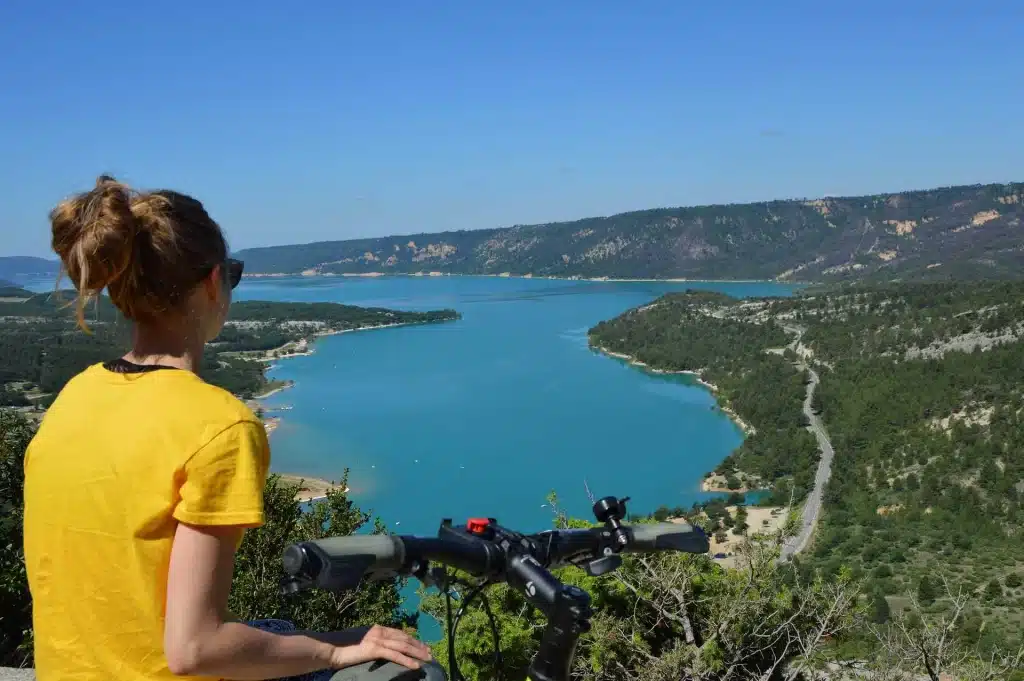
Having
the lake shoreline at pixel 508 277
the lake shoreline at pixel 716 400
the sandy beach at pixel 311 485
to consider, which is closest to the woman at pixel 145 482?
the sandy beach at pixel 311 485

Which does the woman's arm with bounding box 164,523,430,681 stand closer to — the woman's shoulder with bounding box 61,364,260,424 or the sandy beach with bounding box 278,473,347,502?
the woman's shoulder with bounding box 61,364,260,424

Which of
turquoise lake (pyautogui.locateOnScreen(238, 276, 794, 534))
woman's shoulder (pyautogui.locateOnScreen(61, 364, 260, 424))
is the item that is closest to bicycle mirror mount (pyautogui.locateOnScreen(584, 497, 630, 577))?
woman's shoulder (pyautogui.locateOnScreen(61, 364, 260, 424))

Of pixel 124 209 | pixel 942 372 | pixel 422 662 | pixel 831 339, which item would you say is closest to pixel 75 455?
pixel 124 209

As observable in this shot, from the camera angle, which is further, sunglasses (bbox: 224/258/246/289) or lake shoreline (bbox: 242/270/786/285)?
lake shoreline (bbox: 242/270/786/285)

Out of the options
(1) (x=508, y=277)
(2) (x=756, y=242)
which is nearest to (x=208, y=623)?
(2) (x=756, y=242)

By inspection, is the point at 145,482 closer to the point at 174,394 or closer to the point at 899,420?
the point at 174,394

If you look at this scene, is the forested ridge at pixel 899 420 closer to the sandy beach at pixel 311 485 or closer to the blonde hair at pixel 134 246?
the blonde hair at pixel 134 246

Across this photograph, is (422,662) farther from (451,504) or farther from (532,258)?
(532,258)
